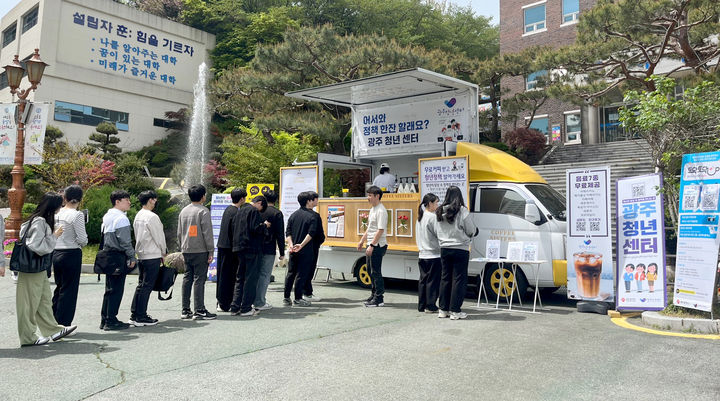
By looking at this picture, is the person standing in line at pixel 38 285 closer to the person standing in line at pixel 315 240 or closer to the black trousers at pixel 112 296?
the black trousers at pixel 112 296

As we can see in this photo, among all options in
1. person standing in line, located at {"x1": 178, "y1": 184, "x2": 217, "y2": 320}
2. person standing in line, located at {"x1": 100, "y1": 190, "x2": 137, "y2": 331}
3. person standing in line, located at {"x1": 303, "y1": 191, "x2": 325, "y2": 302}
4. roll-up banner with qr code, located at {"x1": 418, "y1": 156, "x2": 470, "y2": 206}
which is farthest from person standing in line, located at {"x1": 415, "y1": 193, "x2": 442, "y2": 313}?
person standing in line, located at {"x1": 100, "y1": 190, "x2": 137, "y2": 331}

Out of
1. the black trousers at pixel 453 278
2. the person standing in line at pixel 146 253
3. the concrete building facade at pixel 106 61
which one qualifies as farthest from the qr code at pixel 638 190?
the concrete building facade at pixel 106 61

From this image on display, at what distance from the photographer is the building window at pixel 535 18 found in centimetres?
2875

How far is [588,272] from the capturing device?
7316 millimetres

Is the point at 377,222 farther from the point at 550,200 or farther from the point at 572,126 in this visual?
the point at 572,126

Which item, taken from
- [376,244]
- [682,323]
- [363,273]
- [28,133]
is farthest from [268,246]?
[28,133]

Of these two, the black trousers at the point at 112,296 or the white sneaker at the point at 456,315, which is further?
the white sneaker at the point at 456,315

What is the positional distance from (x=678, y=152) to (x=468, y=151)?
3.12 metres

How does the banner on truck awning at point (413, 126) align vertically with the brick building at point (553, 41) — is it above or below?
below

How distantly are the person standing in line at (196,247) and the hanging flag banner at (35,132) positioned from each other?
32.2 ft

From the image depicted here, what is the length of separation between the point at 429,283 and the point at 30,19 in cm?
3305

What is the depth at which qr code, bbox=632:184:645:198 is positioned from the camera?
6.85 metres

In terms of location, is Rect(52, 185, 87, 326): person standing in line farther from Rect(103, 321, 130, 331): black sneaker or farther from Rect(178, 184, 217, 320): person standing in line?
Rect(178, 184, 217, 320): person standing in line

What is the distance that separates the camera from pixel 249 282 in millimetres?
7102
